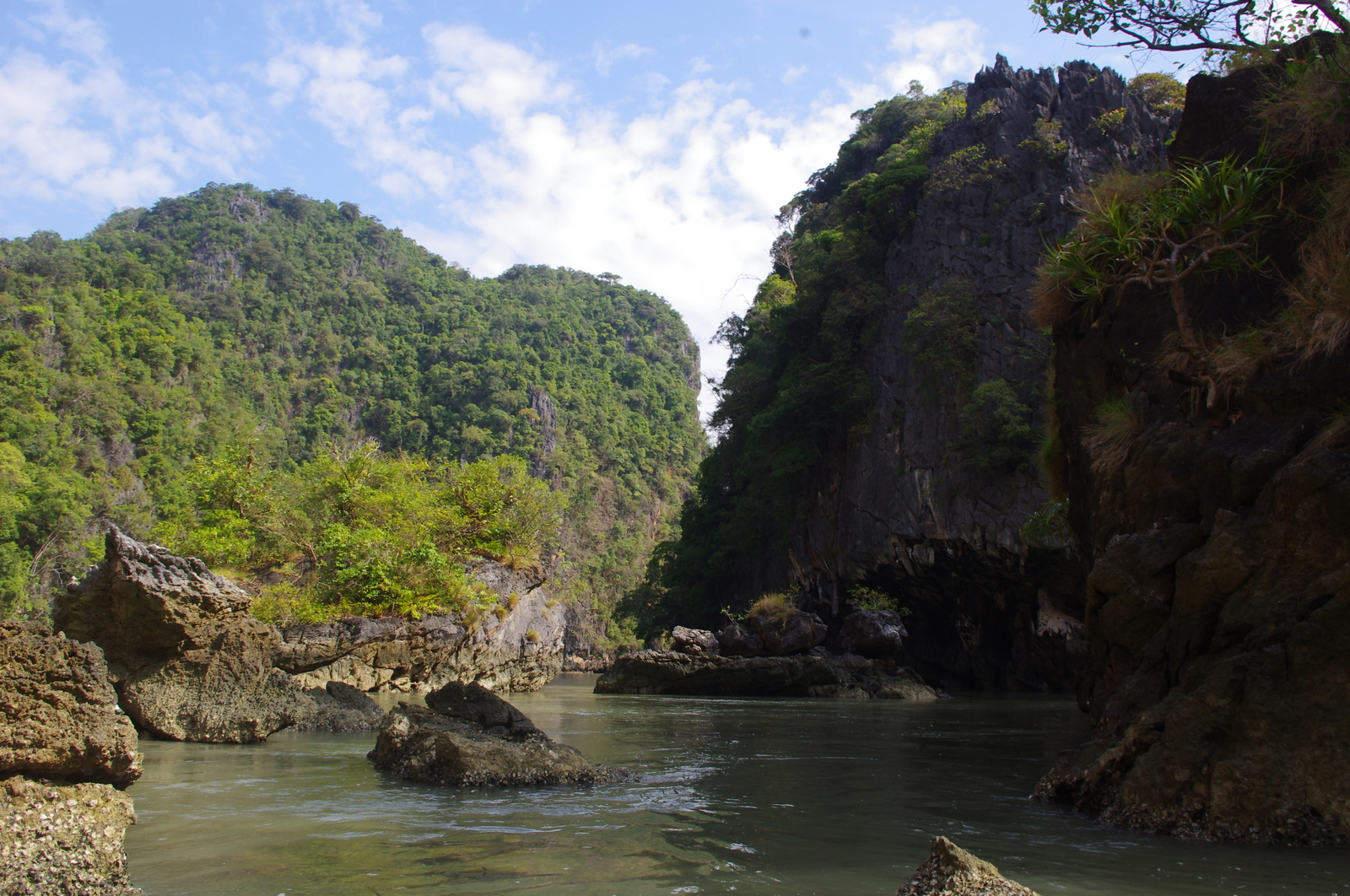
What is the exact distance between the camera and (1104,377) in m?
7.27

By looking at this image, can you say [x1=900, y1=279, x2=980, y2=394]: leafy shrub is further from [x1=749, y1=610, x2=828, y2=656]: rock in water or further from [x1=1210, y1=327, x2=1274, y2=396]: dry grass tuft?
[x1=1210, y1=327, x2=1274, y2=396]: dry grass tuft

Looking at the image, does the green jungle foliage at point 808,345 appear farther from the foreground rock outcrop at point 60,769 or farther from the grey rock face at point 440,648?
the foreground rock outcrop at point 60,769

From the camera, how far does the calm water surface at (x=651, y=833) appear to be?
336cm

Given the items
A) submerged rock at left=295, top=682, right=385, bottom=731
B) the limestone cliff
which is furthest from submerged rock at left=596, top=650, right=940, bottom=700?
submerged rock at left=295, top=682, right=385, bottom=731

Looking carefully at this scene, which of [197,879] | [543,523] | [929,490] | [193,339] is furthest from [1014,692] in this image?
[193,339]

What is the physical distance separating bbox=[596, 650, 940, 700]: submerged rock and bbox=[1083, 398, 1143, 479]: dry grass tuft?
14490 millimetres

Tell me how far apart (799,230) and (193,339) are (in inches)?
1639

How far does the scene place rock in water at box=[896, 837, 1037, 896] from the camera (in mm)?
2752

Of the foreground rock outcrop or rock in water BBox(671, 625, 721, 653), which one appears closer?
the foreground rock outcrop

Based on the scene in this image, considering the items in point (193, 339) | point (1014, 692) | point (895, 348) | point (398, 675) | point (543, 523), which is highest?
point (193, 339)

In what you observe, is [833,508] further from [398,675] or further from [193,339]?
[193,339]

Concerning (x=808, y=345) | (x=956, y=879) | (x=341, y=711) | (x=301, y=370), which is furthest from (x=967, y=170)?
(x=301, y=370)

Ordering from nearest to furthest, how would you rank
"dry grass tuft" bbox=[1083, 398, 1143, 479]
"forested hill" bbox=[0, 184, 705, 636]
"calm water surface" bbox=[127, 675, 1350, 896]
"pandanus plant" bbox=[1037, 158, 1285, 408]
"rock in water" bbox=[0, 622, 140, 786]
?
1. "calm water surface" bbox=[127, 675, 1350, 896]
2. "rock in water" bbox=[0, 622, 140, 786]
3. "pandanus plant" bbox=[1037, 158, 1285, 408]
4. "dry grass tuft" bbox=[1083, 398, 1143, 479]
5. "forested hill" bbox=[0, 184, 705, 636]

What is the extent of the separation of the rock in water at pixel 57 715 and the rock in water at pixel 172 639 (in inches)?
162
